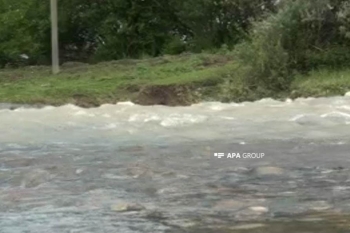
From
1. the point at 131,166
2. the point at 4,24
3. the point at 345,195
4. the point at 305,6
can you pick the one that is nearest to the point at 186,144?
the point at 131,166

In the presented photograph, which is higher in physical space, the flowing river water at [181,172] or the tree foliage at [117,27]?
the tree foliage at [117,27]

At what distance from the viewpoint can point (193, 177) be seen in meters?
8.69

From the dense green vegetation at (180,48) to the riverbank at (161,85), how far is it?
1.2 inches

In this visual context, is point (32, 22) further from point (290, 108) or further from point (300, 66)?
point (290, 108)

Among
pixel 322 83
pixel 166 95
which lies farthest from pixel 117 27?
pixel 322 83

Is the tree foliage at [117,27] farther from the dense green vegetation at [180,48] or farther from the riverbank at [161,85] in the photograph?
the riverbank at [161,85]

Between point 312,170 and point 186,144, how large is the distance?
2.81 m

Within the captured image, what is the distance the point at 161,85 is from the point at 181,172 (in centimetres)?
1029

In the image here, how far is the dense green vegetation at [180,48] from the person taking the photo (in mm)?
18609

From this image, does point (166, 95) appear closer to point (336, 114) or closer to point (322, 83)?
point (322, 83)

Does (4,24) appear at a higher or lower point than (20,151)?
higher

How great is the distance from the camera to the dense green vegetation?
18609 mm

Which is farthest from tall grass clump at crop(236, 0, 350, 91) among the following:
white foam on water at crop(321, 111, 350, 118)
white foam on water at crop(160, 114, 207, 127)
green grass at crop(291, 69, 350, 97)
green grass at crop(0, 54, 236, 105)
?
white foam on water at crop(321, 111, 350, 118)

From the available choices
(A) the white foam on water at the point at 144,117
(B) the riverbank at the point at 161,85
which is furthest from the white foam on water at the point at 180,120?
(B) the riverbank at the point at 161,85
